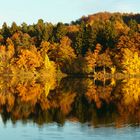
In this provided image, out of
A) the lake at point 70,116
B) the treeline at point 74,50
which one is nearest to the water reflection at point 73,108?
the lake at point 70,116

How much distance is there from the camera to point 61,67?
7912 cm

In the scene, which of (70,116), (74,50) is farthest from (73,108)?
(74,50)

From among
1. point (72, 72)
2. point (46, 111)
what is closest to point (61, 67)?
point (72, 72)

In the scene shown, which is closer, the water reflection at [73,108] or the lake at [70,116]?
the lake at [70,116]

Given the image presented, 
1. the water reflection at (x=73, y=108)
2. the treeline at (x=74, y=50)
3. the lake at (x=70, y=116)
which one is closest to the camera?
the lake at (x=70, y=116)

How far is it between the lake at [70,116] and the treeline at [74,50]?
34.2 m

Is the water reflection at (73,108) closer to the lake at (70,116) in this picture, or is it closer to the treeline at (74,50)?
the lake at (70,116)

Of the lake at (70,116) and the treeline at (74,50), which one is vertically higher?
the treeline at (74,50)

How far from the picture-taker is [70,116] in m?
27.0

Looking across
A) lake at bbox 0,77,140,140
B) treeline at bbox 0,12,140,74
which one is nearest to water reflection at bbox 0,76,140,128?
lake at bbox 0,77,140,140

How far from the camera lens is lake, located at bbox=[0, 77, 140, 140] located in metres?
20.8

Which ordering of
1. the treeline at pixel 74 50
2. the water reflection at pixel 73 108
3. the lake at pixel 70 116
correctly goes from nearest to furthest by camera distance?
the lake at pixel 70 116
the water reflection at pixel 73 108
the treeline at pixel 74 50

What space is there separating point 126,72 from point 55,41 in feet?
61.4

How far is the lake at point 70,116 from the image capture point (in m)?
20.8
